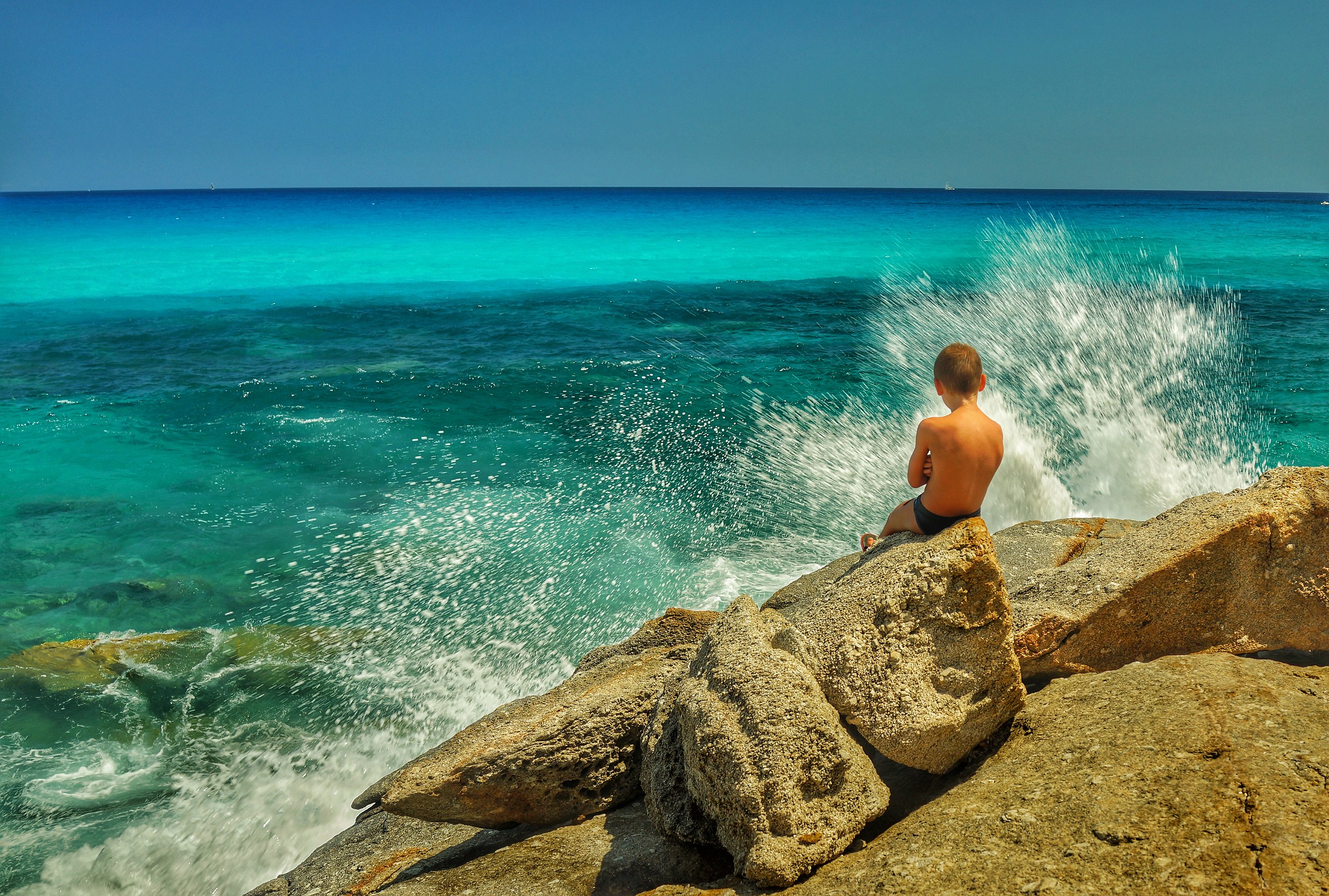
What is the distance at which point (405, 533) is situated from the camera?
7.62 metres

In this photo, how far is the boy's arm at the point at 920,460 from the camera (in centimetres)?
378

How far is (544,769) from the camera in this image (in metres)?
3.26

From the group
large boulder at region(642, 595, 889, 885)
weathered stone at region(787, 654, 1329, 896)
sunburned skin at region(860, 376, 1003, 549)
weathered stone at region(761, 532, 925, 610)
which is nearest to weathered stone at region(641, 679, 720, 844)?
large boulder at region(642, 595, 889, 885)

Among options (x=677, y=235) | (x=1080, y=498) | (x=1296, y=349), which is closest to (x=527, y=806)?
(x=1080, y=498)

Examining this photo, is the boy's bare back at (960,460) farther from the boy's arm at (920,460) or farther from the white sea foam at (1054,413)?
the white sea foam at (1054,413)

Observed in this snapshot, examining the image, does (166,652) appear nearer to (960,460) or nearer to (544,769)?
(544,769)

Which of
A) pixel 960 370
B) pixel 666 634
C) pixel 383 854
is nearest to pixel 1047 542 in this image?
pixel 960 370

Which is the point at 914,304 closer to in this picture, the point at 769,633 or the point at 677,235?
the point at 769,633

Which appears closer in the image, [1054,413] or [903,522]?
[903,522]

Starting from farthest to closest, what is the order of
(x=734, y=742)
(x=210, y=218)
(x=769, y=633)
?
(x=210, y=218), (x=769, y=633), (x=734, y=742)

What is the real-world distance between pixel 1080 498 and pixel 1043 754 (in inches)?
218

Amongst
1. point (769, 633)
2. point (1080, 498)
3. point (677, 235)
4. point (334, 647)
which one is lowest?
point (334, 647)

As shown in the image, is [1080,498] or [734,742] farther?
[1080,498]

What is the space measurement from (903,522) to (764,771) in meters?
1.67
